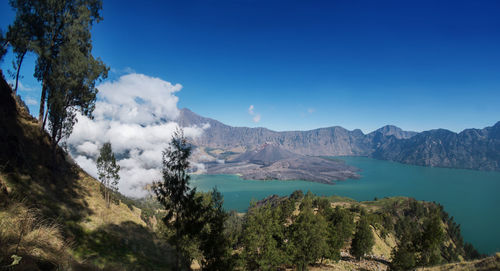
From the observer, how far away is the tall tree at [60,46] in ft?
60.5

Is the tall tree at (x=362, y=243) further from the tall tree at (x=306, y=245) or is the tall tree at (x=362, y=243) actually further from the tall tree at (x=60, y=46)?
the tall tree at (x=60, y=46)

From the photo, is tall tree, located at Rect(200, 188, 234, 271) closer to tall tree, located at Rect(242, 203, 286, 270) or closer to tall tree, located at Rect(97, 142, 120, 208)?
tall tree, located at Rect(242, 203, 286, 270)

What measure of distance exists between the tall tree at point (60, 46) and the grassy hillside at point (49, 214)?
3106 millimetres

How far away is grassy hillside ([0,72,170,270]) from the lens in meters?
4.35

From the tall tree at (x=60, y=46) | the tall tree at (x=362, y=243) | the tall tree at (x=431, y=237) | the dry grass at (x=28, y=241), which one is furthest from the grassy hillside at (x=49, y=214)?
the tall tree at (x=362, y=243)

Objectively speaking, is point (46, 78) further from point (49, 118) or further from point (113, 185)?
point (113, 185)

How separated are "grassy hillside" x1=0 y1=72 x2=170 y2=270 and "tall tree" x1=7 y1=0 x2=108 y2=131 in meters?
3.11

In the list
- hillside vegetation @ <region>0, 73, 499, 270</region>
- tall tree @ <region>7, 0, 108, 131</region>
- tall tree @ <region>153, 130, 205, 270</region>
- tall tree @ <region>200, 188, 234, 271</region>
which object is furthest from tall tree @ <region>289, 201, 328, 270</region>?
tall tree @ <region>7, 0, 108, 131</region>

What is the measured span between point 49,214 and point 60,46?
49.6 ft

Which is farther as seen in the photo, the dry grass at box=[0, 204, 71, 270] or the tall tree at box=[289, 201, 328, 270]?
the tall tree at box=[289, 201, 328, 270]

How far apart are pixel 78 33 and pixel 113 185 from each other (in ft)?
111

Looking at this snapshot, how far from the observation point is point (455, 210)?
178875 millimetres

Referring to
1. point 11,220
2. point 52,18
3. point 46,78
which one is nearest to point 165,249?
point 46,78

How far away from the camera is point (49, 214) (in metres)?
14.7
